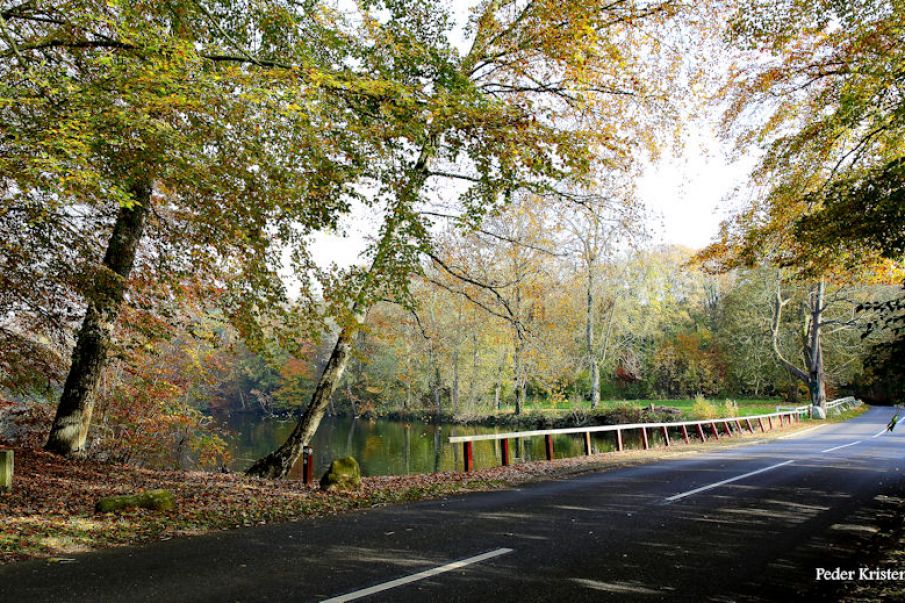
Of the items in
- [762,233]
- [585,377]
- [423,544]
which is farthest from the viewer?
[585,377]

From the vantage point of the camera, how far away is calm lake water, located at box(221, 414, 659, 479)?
21484mm

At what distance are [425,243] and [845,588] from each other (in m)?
8.40

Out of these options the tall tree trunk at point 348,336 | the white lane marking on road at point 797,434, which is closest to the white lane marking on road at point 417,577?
the tall tree trunk at point 348,336

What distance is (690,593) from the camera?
4438mm

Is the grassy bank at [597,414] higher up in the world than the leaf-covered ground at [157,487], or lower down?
higher up

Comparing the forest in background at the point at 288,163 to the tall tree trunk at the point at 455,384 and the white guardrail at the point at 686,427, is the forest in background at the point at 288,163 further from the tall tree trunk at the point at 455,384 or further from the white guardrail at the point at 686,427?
the tall tree trunk at the point at 455,384

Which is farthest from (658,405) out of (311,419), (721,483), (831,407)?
(311,419)

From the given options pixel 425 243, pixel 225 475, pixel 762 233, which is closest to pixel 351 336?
pixel 425 243

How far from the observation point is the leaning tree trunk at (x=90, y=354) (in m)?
10.7

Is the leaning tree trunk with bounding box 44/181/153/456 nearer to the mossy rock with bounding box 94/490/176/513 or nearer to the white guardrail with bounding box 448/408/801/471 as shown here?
the mossy rock with bounding box 94/490/176/513

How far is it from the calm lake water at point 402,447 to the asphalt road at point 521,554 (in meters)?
10.5

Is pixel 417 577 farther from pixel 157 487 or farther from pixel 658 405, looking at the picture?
pixel 658 405

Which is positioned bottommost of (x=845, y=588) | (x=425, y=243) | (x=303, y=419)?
(x=845, y=588)

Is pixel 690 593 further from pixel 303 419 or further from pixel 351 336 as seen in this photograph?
pixel 303 419
